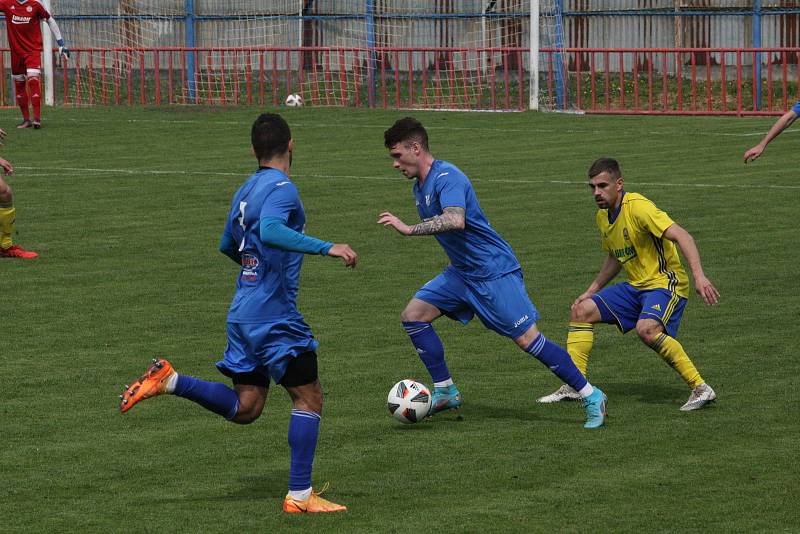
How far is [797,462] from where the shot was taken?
26.9 ft

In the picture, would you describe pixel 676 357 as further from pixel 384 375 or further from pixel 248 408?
pixel 248 408

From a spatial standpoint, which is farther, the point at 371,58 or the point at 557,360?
the point at 371,58

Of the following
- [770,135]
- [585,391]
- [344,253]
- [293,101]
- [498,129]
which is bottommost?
[585,391]

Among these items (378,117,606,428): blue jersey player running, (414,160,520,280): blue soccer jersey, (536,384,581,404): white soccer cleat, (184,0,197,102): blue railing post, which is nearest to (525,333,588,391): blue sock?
(378,117,606,428): blue jersey player running

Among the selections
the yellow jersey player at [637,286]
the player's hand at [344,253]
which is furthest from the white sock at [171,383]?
the yellow jersey player at [637,286]

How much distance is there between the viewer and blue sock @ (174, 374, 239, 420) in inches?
303

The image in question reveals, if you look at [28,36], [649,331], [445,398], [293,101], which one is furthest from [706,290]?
[293,101]

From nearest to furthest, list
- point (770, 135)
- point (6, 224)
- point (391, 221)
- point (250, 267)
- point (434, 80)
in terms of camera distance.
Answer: point (250, 267) < point (391, 221) < point (770, 135) < point (6, 224) < point (434, 80)

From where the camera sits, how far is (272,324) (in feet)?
24.6

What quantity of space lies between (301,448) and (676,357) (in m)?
3.19

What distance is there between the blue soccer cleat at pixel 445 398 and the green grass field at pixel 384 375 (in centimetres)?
12

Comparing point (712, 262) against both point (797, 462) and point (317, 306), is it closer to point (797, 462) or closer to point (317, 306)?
point (317, 306)

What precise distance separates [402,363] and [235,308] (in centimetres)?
355

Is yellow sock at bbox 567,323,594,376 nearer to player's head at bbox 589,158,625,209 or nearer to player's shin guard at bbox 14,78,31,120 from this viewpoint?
player's head at bbox 589,158,625,209
